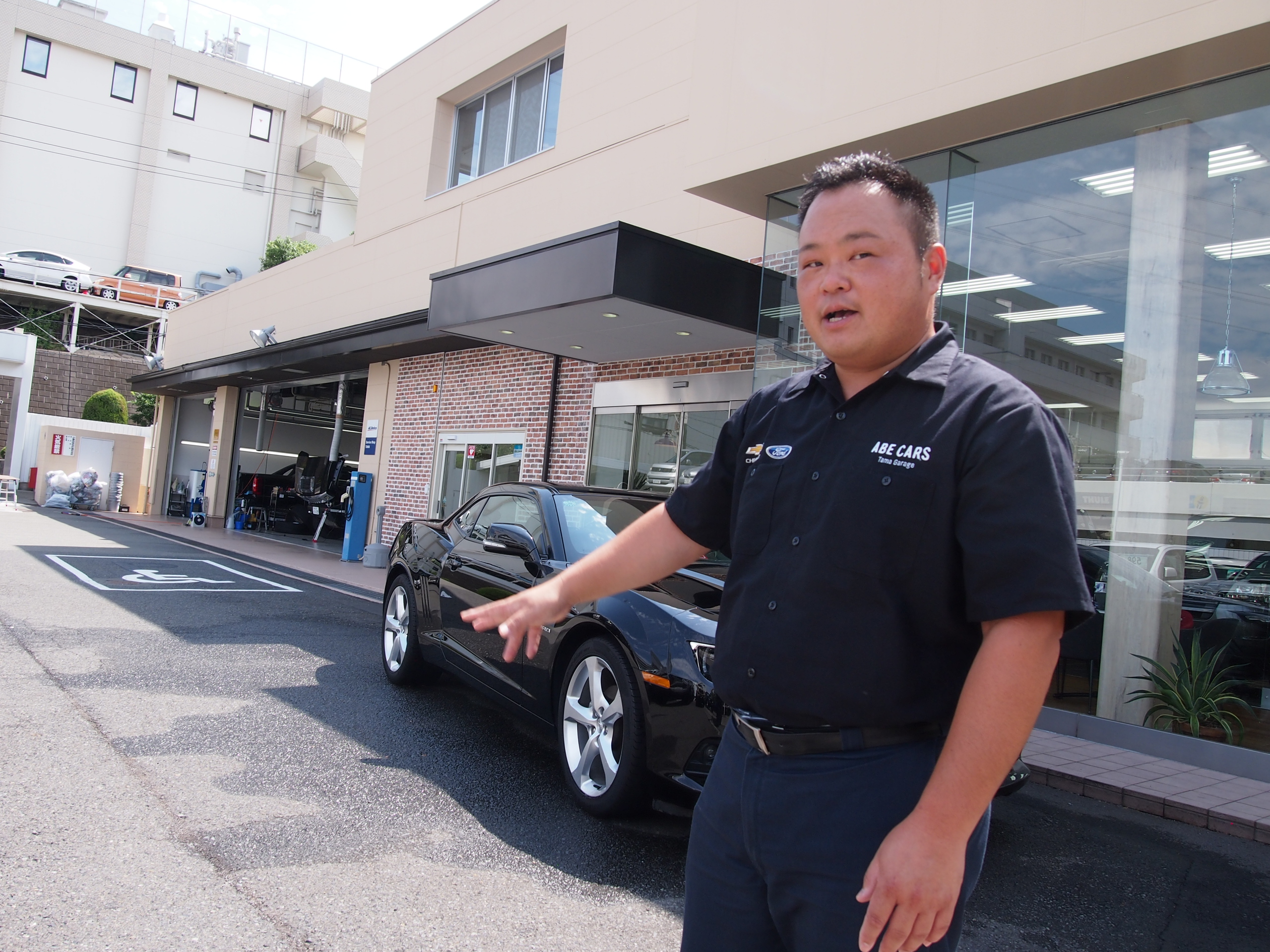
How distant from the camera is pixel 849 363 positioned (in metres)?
1.50

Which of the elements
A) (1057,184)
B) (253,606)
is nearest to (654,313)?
(1057,184)

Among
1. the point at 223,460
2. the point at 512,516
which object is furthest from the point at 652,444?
the point at 223,460

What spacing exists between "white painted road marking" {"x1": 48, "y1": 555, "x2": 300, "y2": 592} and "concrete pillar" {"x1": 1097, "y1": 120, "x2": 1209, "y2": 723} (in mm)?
8852

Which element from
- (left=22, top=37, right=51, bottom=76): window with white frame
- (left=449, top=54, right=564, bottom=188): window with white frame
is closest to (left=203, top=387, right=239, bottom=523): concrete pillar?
(left=449, top=54, right=564, bottom=188): window with white frame

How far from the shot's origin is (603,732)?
406 centimetres

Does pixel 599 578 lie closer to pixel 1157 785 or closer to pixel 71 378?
pixel 1157 785

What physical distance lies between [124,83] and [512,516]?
47.4m

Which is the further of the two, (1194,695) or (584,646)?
(1194,695)

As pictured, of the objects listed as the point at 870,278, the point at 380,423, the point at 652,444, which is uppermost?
the point at 380,423

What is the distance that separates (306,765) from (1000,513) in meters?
4.05

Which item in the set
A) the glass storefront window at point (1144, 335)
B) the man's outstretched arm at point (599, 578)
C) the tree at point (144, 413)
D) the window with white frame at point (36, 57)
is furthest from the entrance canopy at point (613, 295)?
the window with white frame at point (36, 57)

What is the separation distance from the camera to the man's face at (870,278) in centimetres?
145

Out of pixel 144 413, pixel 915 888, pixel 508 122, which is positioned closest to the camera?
pixel 915 888

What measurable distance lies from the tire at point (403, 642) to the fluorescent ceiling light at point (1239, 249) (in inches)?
237
